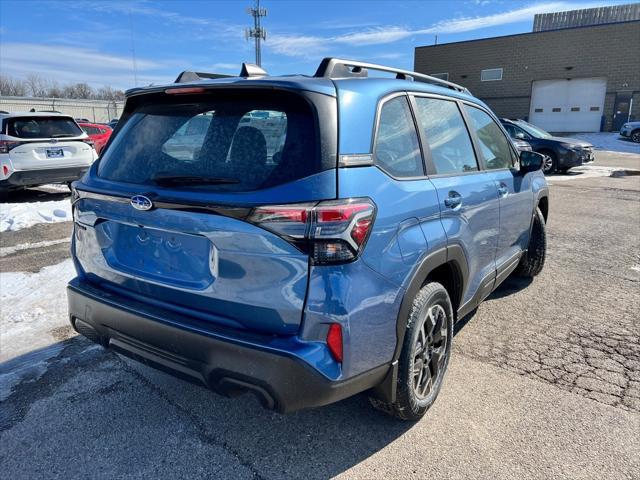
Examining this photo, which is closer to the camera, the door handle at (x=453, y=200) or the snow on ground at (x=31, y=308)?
the door handle at (x=453, y=200)

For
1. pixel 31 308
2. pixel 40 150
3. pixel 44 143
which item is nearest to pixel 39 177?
pixel 40 150

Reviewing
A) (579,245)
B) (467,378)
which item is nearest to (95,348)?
(467,378)

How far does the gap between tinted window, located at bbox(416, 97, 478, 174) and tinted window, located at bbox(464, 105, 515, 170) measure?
9.7 inches

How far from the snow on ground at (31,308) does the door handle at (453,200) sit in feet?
10.1

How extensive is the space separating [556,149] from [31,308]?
14618mm

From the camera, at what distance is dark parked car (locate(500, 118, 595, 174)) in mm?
14430

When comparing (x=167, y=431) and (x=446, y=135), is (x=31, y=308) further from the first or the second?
(x=446, y=135)

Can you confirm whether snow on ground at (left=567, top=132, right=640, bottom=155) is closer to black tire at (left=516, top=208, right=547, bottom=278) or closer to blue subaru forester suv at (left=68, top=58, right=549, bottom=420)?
black tire at (left=516, top=208, right=547, bottom=278)

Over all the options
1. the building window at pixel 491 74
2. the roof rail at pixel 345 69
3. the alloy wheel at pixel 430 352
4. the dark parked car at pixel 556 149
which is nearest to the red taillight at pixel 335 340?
the alloy wheel at pixel 430 352

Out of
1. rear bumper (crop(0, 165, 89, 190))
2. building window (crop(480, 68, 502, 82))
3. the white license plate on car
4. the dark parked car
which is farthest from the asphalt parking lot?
building window (crop(480, 68, 502, 82))

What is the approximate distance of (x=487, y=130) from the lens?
12.6 feet

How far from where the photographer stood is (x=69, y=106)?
4431cm

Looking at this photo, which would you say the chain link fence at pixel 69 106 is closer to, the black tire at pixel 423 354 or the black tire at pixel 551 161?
the black tire at pixel 551 161

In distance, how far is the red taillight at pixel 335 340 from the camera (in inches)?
78.0
